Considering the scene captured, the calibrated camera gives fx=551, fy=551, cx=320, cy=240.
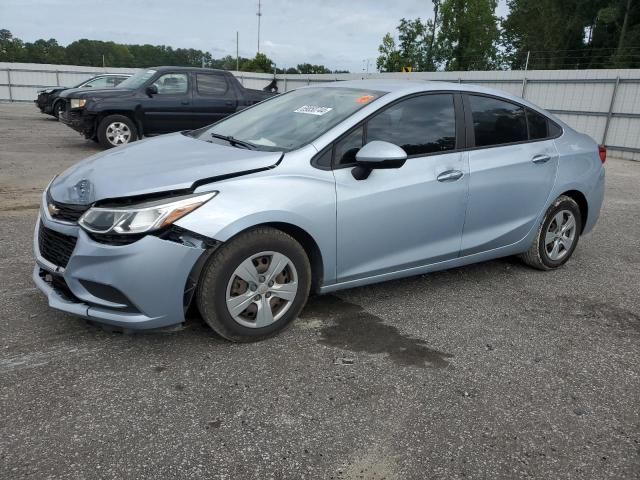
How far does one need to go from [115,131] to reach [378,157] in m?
8.66

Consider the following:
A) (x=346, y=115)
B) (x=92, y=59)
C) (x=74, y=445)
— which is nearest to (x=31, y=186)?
(x=346, y=115)

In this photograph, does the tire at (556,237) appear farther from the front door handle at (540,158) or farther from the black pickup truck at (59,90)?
the black pickup truck at (59,90)

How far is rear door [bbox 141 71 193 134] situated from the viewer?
10828mm

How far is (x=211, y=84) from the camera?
1138 cm

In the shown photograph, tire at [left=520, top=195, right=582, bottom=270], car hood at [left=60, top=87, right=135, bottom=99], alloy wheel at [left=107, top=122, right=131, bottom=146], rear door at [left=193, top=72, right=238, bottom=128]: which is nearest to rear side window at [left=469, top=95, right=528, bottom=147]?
tire at [left=520, top=195, right=582, bottom=270]

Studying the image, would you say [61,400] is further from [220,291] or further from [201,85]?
[201,85]

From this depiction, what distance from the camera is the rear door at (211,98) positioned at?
11.2 meters

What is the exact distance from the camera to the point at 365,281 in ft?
12.3

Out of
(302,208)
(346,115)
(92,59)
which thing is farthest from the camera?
(92,59)

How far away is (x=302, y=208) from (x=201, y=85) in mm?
8819

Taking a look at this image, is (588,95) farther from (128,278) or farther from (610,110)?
(128,278)

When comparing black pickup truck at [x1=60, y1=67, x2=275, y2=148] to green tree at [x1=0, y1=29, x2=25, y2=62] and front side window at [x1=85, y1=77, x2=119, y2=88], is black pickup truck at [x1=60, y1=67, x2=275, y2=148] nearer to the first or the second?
front side window at [x1=85, y1=77, x2=119, y2=88]

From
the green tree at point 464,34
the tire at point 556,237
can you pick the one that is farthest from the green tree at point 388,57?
the tire at point 556,237

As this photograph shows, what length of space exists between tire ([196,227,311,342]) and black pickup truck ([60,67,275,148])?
8.46m
